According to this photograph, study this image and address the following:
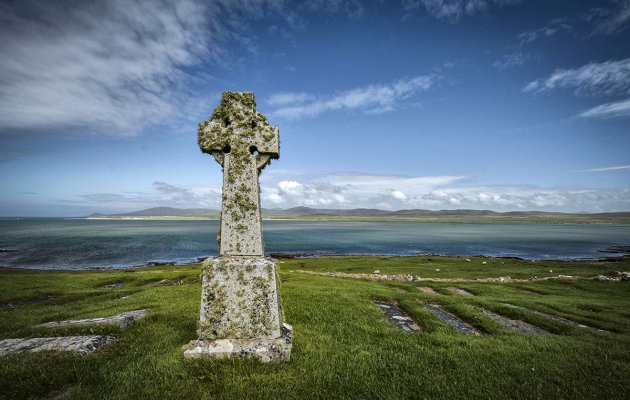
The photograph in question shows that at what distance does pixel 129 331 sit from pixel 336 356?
5.66 metres

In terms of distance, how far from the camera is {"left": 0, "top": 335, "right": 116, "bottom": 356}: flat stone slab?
6.38m

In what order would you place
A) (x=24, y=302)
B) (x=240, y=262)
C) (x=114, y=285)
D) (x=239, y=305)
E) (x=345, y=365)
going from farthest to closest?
(x=114, y=285) < (x=24, y=302) < (x=240, y=262) < (x=239, y=305) < (x=345, y=365)

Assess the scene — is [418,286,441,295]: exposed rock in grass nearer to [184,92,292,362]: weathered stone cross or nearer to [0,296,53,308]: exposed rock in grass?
[184,92,292,362]: weathered stone cross

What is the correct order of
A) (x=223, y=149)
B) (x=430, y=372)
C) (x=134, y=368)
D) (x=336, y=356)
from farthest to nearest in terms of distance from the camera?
(x=223, y=149) → (x=336, y=356) → (x=430, y=372) → (x=134, y=368)

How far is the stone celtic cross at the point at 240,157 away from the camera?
6.62 meters

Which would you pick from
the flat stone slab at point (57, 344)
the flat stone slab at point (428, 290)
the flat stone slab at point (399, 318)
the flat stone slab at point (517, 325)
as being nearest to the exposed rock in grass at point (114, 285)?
the flat stone slab at point (57, 344)

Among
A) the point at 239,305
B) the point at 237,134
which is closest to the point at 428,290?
the point at 239,305

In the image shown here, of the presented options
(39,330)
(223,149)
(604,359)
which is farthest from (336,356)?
(39,330)

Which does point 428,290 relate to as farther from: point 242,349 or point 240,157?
point 240,157

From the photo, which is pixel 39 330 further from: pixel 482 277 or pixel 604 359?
pixel 482 277

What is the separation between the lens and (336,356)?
21.2ft

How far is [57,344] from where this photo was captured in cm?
658

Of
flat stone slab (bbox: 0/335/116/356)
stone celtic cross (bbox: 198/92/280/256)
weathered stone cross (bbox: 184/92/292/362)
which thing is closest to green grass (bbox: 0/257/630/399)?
flat stone slab (bbox: 0/335/116/356)

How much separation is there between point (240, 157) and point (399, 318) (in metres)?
8.04
